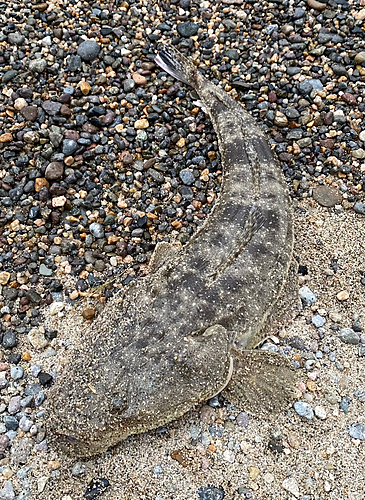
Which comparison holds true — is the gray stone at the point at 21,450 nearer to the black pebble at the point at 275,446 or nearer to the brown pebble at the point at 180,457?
the brown pebble at the point at 180,457

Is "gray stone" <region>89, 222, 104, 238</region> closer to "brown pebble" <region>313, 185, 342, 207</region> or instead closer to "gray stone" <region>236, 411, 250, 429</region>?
"gray stone" <region>236, 411, 250, 429</region>

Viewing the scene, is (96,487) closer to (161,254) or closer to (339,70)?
(161,254)

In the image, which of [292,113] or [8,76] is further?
[8,76]

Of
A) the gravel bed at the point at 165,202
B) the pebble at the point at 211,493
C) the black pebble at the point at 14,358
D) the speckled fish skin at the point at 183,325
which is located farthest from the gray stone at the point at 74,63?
the pebble at the point at 211,493

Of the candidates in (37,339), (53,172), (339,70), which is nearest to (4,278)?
(37,339)

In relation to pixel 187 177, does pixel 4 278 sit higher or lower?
lower

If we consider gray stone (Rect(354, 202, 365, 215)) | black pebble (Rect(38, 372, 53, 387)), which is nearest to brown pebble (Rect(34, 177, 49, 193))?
black pebble (Rect(38, 372, 53, 387))

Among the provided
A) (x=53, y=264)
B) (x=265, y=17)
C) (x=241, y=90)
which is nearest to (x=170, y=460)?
(x=53, y=264)

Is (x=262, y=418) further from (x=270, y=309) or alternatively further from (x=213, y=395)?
(x=270, y=309)
